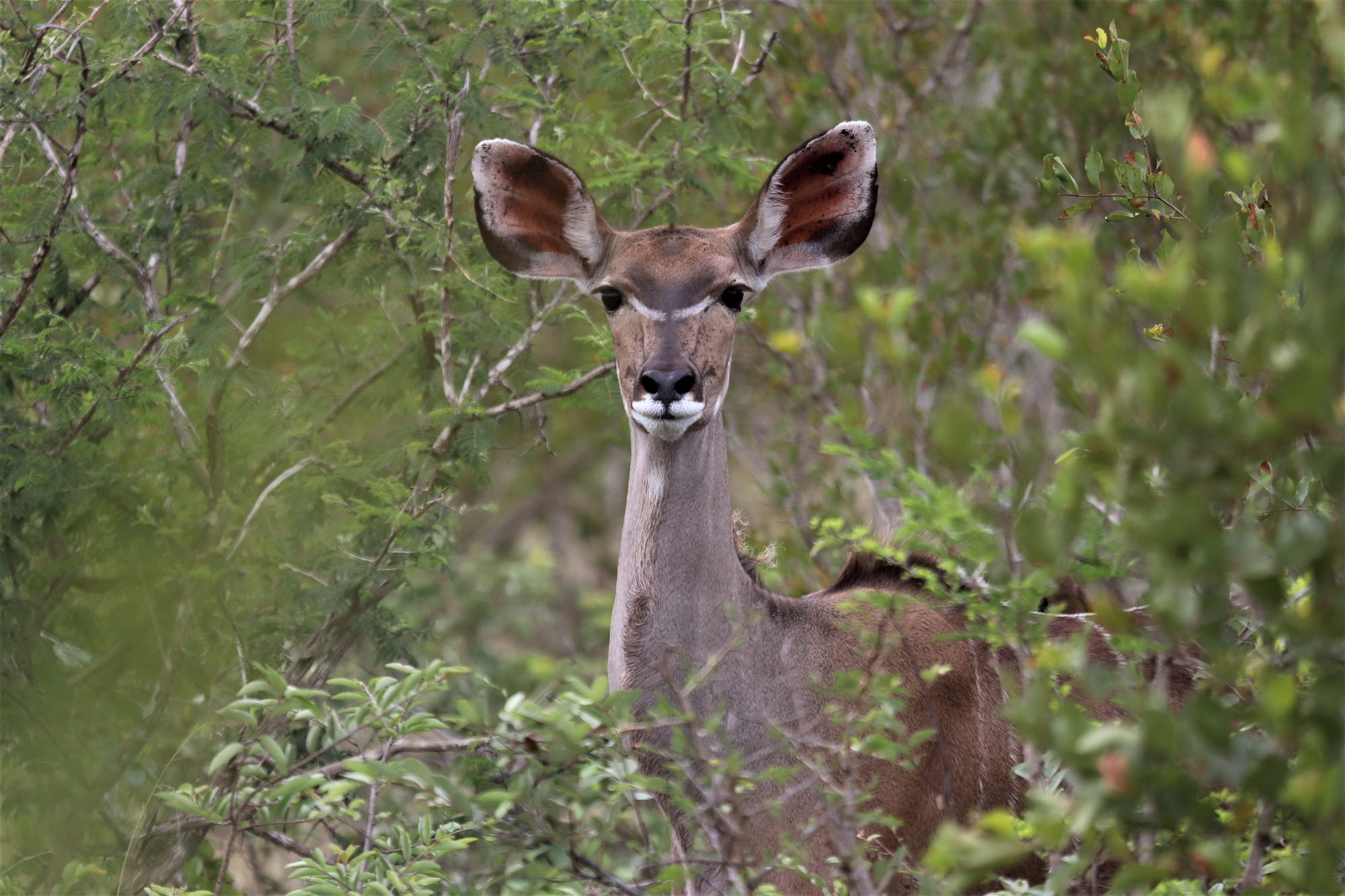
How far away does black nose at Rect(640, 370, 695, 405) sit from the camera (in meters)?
4.32

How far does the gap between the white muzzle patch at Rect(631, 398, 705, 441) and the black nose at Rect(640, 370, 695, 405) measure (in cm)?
2

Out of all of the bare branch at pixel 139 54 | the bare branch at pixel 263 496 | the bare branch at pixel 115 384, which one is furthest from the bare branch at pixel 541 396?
the bare branch at pixel 139 54

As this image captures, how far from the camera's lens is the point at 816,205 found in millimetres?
5172

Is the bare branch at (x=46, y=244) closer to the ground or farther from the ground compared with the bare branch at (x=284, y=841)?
farther from the ground

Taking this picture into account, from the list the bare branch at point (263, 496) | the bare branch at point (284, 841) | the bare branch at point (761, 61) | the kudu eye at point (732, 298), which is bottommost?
the bare branch at point (284, 841)

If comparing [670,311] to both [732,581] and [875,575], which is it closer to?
[732,581]

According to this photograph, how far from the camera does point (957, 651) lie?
4926 millimetres

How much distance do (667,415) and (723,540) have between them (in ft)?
1.89

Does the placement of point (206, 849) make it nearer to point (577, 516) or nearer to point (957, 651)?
point (957, 651)

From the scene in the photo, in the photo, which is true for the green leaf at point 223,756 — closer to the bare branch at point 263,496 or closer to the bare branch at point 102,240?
the bare branch at point 263,496

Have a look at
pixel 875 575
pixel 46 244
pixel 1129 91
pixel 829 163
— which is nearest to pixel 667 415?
pixel 829 163

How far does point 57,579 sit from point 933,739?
3.61m

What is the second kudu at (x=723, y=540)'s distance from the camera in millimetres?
4398

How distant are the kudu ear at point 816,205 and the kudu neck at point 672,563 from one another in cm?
91
